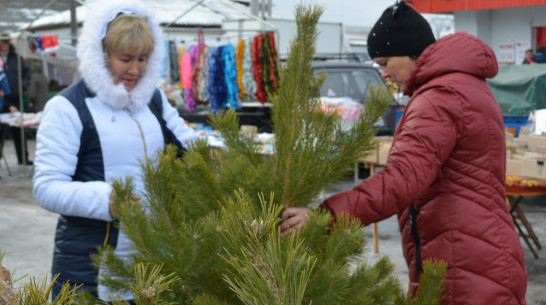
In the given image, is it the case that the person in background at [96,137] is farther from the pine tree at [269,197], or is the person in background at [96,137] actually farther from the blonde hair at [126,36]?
the pine tree at [269,197]

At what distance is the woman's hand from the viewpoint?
1484mm

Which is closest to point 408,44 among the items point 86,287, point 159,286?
point 86,287

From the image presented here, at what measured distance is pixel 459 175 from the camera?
6.42 ft

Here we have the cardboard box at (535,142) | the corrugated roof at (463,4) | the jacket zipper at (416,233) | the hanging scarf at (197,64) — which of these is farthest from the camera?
the corrugated roof at (463,4)

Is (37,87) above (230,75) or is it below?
below

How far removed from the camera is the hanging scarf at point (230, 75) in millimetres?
10125

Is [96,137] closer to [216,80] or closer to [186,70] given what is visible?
[216,80]

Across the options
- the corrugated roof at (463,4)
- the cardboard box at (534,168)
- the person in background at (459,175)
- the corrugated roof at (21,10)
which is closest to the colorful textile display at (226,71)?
the corrugated roof at (21,10)

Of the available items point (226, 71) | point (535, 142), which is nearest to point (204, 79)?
point (226, 71)

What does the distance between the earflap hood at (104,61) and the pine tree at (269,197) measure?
69 centimetres

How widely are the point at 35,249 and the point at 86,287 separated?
4722mm

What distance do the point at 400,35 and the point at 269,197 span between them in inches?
34.2

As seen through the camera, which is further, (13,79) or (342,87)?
(13,79)

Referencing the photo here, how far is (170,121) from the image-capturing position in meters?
2.60
